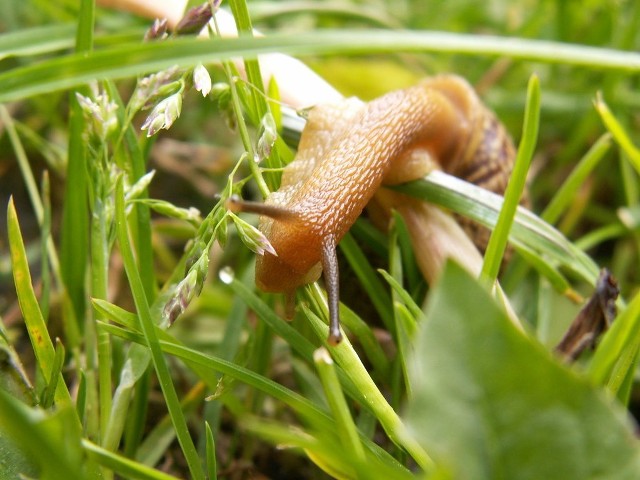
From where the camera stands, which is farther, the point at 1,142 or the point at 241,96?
the point at 1,142

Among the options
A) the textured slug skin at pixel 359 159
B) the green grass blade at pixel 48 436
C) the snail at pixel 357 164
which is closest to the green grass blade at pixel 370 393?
the snail at pixel 357 164

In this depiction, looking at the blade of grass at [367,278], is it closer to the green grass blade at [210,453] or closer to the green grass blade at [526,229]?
the green grass blade at [526,229]

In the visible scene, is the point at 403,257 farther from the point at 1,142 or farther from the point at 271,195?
the point at 1,142

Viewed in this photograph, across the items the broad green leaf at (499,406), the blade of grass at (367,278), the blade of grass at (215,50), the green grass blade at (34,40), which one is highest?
the blade of grass at (215,50)

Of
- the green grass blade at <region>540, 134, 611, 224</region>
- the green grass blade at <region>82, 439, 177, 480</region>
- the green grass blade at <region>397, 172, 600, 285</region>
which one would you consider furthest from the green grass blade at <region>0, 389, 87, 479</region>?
the green grass blade at <region>540, 134, 611, 224</region>

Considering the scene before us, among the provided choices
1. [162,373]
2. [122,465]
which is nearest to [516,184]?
[162,373]

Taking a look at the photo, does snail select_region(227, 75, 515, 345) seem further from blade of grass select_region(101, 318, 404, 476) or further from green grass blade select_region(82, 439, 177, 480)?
green grass blade select_region(82, 439, 177, 480)

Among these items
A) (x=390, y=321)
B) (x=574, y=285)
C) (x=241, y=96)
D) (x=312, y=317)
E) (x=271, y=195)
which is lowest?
(x=574, y=285)

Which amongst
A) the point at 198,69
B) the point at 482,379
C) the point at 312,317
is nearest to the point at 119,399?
the point at 312,317
